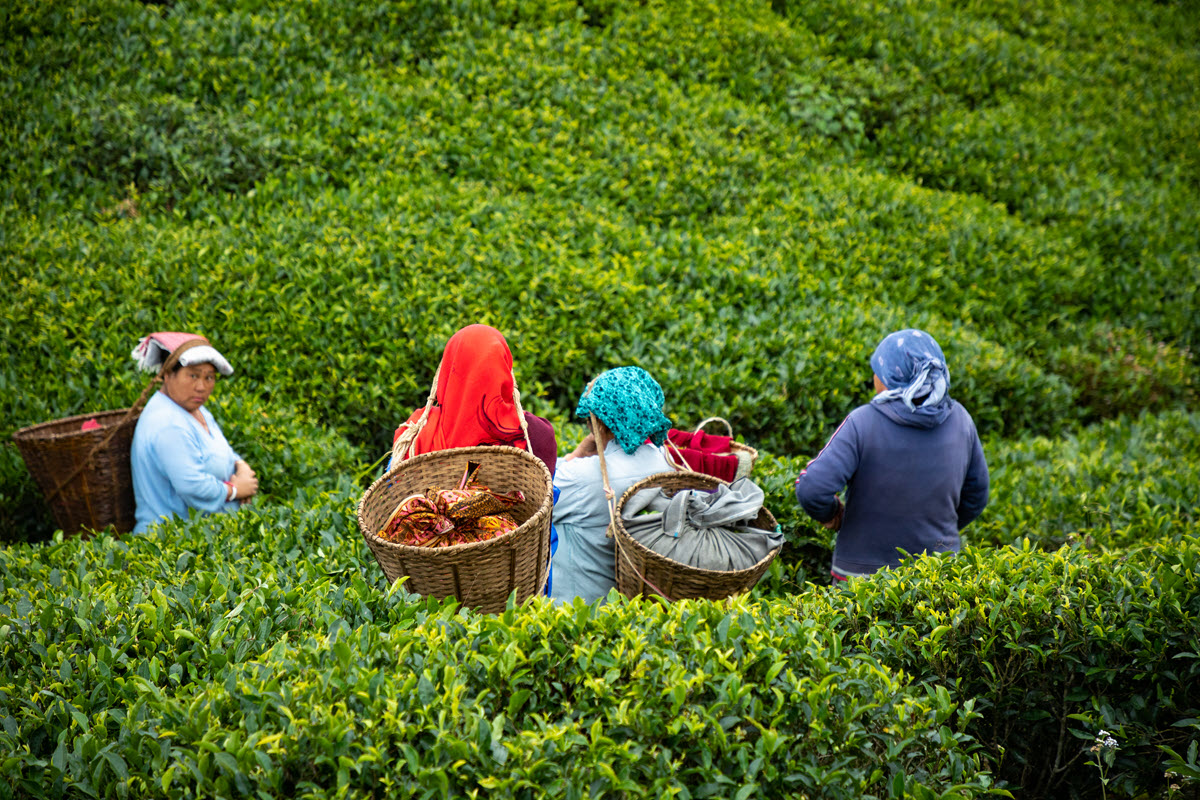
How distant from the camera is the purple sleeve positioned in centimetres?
369

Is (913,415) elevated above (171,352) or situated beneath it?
elevated above

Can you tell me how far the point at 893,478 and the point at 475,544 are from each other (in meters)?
1.98

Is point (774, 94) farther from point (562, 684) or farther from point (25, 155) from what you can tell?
point (562, 684)

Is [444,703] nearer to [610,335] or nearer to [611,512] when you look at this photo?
[611,512]

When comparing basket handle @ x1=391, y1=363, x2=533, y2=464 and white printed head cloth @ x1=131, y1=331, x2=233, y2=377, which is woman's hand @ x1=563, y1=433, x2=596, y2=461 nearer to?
basket handle @ x1=391, y1=363, x2=533, y2=464

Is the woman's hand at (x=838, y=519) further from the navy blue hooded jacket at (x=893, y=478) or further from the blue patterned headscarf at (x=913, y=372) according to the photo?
the blue patterned headscarf at (x=913, y=372)

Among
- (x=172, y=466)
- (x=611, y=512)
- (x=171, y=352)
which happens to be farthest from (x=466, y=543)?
(x=171, y=352)

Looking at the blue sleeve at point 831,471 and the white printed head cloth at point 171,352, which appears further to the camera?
the white printed head cloth at point 171,352

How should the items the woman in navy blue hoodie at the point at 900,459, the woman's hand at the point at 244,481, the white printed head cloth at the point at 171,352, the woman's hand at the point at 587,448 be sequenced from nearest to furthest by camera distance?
the woman in navy blue hoodie at the point at 900,459, the woman's hand at the point at 587,448, the white printed head cloth at the point at 171,352, the woman's hand at the point at 244,481

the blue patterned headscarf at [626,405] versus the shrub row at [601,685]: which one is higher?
the blue patterned headscarf at [626,405]

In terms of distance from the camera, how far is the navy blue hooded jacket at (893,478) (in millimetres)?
3506

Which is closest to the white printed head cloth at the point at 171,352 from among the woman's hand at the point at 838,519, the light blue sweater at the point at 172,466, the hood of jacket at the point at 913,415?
the light blue sweater at the point at 172,466

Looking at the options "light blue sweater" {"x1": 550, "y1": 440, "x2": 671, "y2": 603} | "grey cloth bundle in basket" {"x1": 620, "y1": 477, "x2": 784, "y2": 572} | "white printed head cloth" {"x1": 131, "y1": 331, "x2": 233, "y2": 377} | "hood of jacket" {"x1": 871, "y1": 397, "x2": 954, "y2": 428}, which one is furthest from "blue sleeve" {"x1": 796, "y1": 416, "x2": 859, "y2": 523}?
"white printed head cloth" {"x1": 131, "y1": 331, "x2": 233, "y2": 377}

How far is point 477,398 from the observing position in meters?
3.55
